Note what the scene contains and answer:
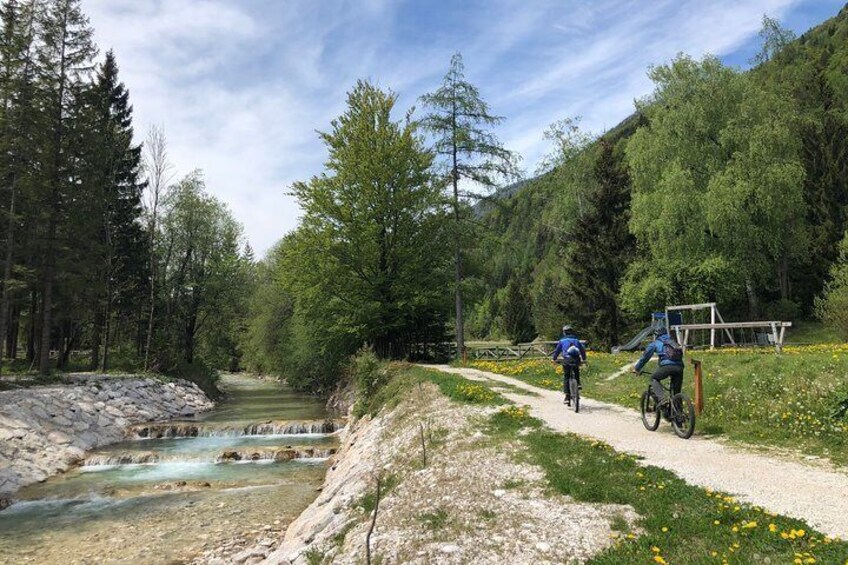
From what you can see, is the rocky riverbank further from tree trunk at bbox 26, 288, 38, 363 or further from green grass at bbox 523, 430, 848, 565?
tree trunk at bbox 26, 288, 38, 363

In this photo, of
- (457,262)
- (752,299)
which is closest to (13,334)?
(457,262)

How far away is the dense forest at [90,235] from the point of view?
926 inches

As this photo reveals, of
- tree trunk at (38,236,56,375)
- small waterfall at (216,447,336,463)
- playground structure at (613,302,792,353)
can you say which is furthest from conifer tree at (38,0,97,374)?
playground structure at (613,302,792,353)

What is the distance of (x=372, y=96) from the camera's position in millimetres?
32031

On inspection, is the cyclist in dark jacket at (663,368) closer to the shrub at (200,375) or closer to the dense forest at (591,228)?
the dense forest at (591,228)

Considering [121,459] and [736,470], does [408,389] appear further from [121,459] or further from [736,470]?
[736,470]

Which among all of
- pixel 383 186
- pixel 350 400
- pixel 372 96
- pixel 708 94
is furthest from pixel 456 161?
pixel 708 94

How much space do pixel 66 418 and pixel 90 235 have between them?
11.5 meters

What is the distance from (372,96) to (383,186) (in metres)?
6.58

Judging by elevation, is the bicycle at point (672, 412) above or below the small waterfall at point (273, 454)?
above

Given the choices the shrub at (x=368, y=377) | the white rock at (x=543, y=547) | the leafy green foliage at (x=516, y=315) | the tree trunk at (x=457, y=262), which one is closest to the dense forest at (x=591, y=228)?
the tree trunk at (x=457, y=262)

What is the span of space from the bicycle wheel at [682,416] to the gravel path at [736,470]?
191mm

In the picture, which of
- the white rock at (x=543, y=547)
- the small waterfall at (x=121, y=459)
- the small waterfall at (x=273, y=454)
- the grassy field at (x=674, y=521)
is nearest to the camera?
the grassy field at (x=674, y=521)

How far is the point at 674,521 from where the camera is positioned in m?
5.86
